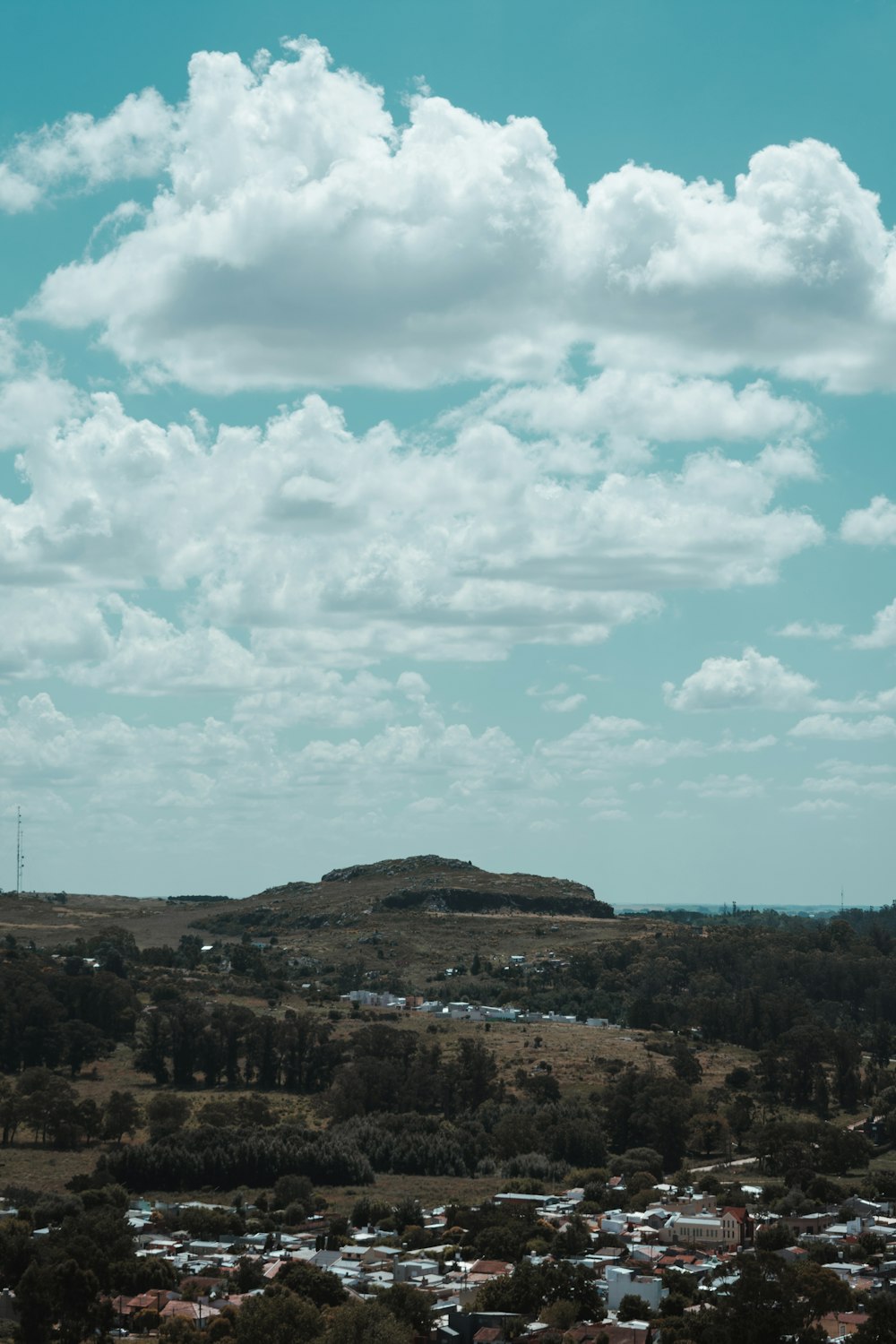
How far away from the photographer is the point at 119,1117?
94250 mm

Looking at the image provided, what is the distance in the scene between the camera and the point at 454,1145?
92688mm

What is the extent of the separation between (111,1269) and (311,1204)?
20.2m

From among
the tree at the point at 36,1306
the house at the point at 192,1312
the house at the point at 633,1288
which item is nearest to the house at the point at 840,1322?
the house at the point at 633,1288

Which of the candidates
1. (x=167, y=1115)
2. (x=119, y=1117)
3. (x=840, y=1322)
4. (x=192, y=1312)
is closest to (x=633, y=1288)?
(x=840, y=1322)

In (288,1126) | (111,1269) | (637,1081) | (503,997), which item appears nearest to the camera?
(111,1269)

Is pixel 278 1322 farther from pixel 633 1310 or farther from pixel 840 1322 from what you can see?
pixel 840 1322

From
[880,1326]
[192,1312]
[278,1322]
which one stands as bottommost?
[192,1312]

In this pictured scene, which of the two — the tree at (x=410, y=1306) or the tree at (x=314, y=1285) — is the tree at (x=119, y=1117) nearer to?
the tree at (x=314, y=1285)

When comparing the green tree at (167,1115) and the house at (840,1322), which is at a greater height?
the green tree at (167,1115)

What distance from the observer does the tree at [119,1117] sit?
93.8 metres

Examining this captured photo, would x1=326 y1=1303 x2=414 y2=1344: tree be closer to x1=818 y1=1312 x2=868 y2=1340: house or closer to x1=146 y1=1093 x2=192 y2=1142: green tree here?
x1=818 y1=1312 x2=868 y2=1340: house

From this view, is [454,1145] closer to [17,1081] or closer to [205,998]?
[17,1081]

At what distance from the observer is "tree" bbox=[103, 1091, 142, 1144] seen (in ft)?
308

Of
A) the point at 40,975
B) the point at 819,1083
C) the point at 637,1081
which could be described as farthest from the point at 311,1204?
the point at 40,975
